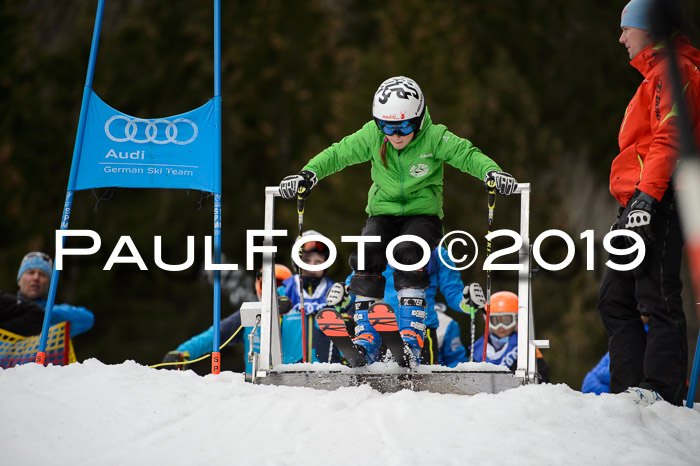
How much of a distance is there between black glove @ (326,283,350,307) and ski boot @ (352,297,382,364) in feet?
0.60

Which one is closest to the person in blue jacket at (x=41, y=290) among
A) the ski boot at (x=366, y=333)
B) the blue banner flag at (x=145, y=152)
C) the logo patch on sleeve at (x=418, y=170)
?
the blue banner flag at (x=145, y=152)

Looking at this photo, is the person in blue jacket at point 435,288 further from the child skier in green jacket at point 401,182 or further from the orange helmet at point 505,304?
the orange helmet at point 505,304

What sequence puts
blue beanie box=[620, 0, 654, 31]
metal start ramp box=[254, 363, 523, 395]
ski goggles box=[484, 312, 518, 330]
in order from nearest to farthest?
1. blue beanie box=[620, 0, 654, 31]
2. metal start ramp box=[254, 363, 523, 395]
3. ski goggles box=[484, 312, 518, 330]

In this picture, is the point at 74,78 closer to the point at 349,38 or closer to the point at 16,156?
the point at 16,156

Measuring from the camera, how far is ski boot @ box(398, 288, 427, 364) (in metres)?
4.09

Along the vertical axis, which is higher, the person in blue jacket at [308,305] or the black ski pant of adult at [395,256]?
the black ski pant of adult at [395,256]

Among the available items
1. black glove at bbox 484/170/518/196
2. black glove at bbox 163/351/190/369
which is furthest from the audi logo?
black glove at bbox 484/170/518/196

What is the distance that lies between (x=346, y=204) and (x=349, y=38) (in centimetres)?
452

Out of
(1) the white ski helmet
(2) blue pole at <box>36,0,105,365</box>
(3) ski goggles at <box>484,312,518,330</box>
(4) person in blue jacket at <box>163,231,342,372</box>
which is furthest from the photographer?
(3) ski goggles at <box>484,312,518,330</box>

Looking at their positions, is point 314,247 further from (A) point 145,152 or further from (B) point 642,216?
(B) point 642,216

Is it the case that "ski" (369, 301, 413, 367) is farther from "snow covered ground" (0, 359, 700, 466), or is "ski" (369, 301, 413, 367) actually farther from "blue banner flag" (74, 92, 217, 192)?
"blue banner flag" (74, 92, 217, 192)

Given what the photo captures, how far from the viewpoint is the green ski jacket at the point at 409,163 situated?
422cm

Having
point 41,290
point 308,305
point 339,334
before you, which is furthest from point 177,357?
point 339,334

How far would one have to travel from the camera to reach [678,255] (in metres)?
3.52
